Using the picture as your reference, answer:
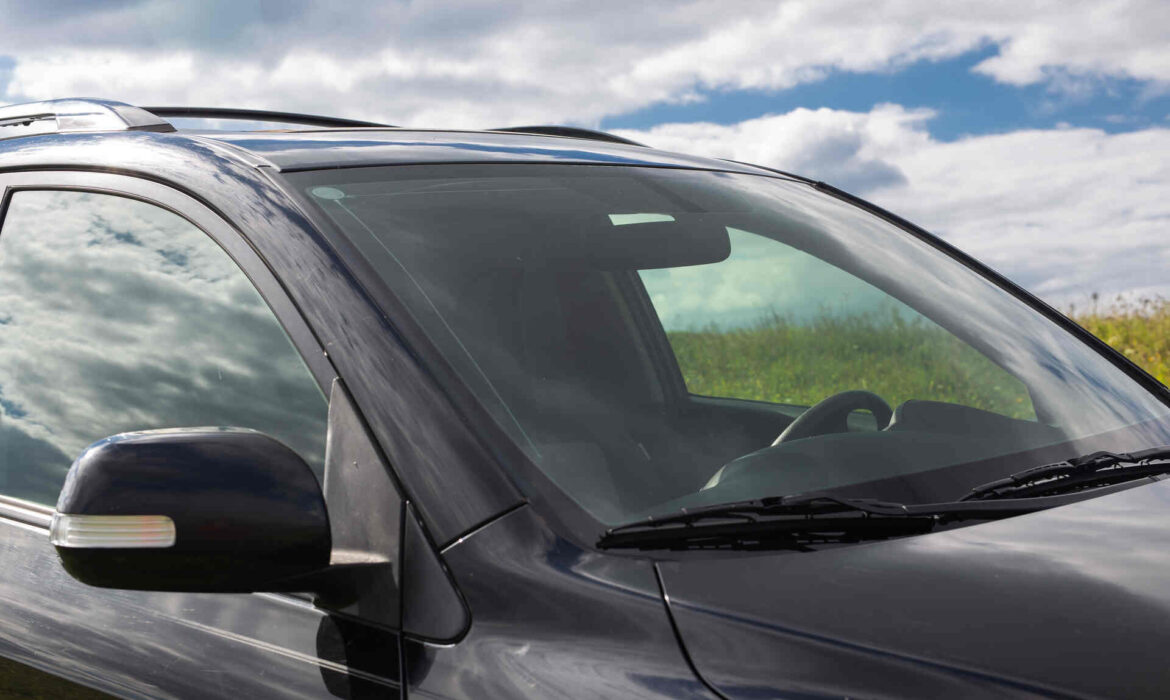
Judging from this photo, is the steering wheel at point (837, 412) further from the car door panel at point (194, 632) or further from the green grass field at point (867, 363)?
the car door panel at point (194, 632)

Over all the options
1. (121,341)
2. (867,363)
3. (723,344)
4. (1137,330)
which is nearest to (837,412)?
(867,363)

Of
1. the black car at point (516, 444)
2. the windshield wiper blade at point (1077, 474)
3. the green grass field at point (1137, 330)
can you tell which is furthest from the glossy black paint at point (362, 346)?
the green grass field at point (1137, 330)

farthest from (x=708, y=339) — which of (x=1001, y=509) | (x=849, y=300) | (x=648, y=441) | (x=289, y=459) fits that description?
(x=289, y=459)

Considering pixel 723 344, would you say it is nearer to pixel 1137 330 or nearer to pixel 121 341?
pixel 121 341

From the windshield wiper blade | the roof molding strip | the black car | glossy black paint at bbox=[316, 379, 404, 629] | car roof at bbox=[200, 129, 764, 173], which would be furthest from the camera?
the roof molding strip

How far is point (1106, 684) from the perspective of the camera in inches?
51.1

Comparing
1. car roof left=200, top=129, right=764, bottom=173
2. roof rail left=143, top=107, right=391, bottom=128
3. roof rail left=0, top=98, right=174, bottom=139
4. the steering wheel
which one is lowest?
the steering wheel

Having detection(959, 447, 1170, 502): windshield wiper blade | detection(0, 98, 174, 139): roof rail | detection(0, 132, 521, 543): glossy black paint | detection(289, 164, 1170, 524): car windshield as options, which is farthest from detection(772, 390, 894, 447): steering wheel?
detection(0, 98, 174, 139): roof rail

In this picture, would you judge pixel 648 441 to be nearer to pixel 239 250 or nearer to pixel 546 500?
pixel 546 500

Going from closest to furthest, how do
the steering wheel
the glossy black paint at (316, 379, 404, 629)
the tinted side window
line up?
the glossy black paint at (316, 379, 404, 629) < the tinted side window < the steering wheel

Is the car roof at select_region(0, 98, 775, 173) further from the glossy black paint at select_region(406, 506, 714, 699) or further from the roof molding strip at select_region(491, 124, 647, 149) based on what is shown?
the glossy black paint at select_region(406, 506, 714, 699)

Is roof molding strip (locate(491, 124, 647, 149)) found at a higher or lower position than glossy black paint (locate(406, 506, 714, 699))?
higher

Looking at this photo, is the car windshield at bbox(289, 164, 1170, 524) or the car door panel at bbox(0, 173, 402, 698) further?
the car windshield at bbox(289, 164, 1170, 524)

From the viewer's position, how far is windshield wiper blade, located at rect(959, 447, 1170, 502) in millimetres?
1768
